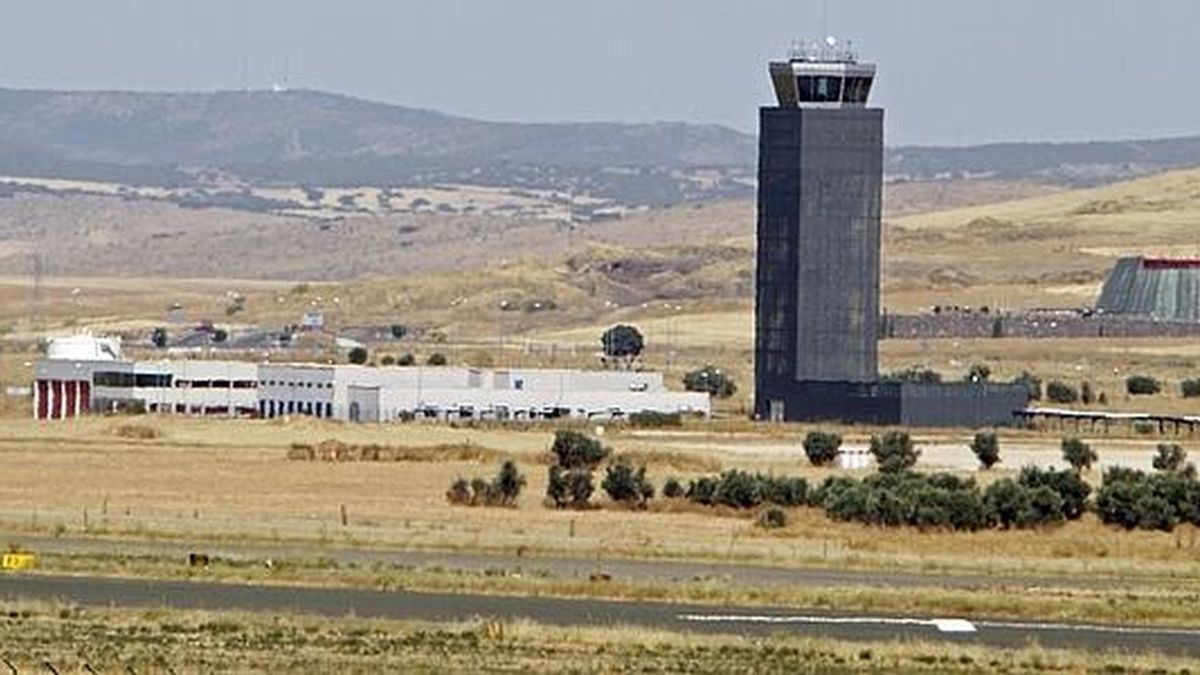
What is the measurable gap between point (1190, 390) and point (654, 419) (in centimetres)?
3114

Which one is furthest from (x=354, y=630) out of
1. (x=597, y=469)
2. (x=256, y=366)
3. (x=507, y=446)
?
(x=256, y=366)

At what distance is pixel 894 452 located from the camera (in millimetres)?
93938

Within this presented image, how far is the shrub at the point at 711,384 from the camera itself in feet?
482

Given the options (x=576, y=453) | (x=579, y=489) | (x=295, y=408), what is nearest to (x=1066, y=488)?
(x=579, y=489)

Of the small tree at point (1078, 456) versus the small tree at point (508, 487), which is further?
the small tree at point (1078, 456)

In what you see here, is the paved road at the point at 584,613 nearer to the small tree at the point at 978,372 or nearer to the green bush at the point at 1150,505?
the green bush at the point at 1150,505

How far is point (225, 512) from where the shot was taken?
71250 mm

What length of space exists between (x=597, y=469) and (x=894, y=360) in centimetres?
8939

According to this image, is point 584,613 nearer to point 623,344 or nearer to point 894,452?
point 894,452

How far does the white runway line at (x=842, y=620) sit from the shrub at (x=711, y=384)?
313 ft

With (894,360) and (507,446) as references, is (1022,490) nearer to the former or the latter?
(507,446)

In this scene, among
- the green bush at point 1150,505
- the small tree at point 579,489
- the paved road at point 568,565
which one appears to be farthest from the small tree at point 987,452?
the paved road at point 568,565

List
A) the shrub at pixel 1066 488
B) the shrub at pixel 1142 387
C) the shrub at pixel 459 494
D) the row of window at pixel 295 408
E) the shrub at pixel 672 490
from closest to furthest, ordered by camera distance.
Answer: the shrub at pixel 1066 488, the shrub at pixel 459 494, the shrub at pixel 672 490, the row of window at pixel 295 408, the shrub at pixel 1142 387

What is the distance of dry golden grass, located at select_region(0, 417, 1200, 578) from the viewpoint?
204 feet
